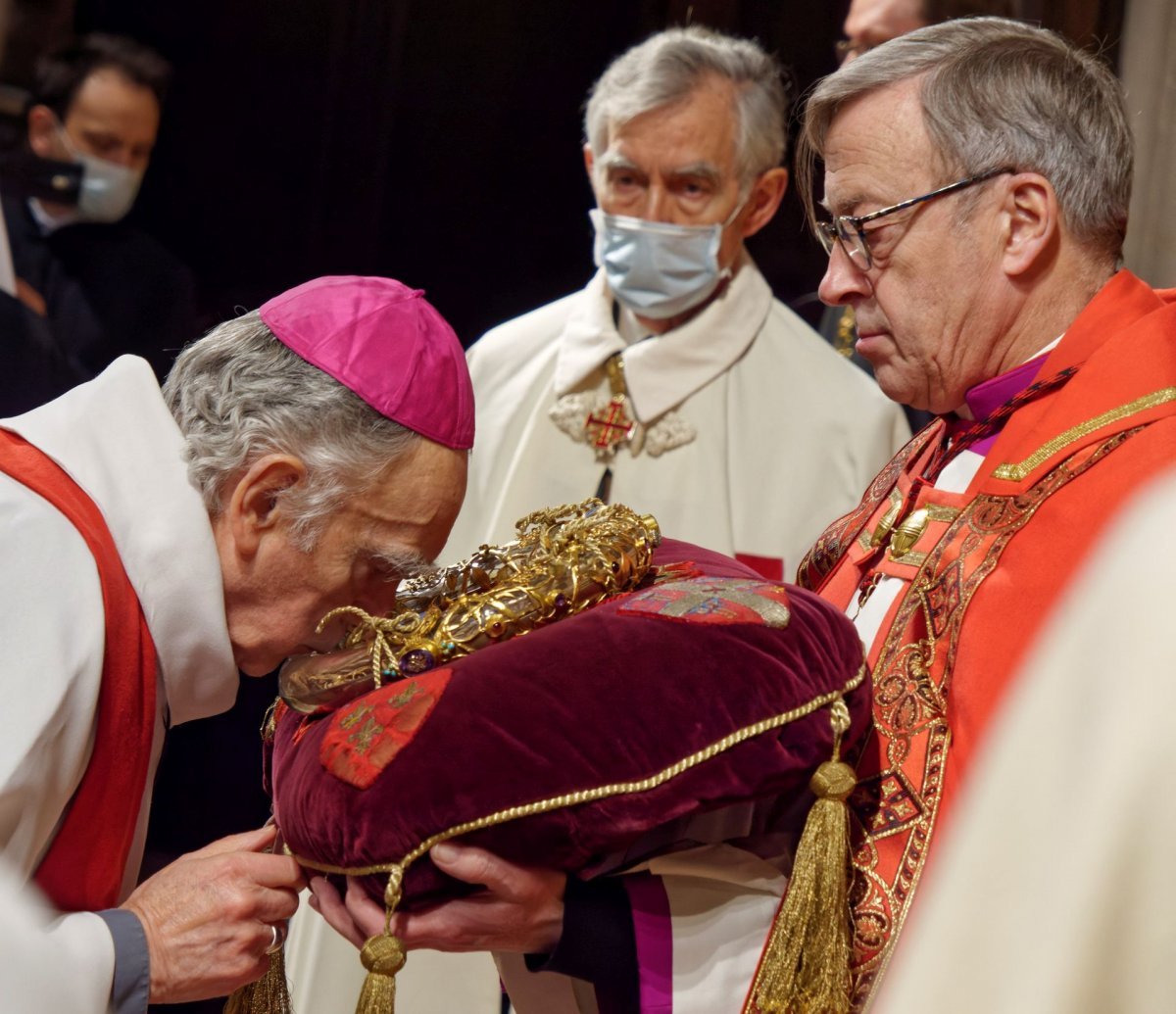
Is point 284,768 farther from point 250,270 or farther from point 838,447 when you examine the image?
point 250,270

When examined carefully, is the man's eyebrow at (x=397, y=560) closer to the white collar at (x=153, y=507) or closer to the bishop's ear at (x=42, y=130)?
the white collar at (x=153, y=507)

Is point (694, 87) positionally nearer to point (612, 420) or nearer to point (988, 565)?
point (612, 420)

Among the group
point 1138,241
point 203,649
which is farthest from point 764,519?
point 203,649

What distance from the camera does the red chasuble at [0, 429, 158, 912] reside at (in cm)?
194

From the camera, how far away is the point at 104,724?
6.41 ft

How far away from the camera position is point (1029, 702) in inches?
27.2

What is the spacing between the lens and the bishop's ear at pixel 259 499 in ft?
6.64

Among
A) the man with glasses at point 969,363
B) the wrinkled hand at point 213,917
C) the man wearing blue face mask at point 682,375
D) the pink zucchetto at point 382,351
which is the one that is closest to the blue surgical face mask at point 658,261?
the man wearing blue face mask at point 682,375

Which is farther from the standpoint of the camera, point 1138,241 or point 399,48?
point 399,48

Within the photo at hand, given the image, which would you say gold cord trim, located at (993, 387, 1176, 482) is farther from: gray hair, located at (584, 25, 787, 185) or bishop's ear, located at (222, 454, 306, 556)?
gray hair, located at (584, 25, 787, 185)

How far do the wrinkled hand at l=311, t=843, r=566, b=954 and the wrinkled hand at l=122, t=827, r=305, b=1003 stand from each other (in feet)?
0.35

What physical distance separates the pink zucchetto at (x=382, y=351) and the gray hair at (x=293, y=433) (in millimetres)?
24

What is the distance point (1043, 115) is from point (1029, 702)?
1.66 m

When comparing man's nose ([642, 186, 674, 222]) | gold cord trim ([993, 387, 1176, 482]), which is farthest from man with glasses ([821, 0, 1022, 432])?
gold cord trim ([993, 387, 1176, 482])
